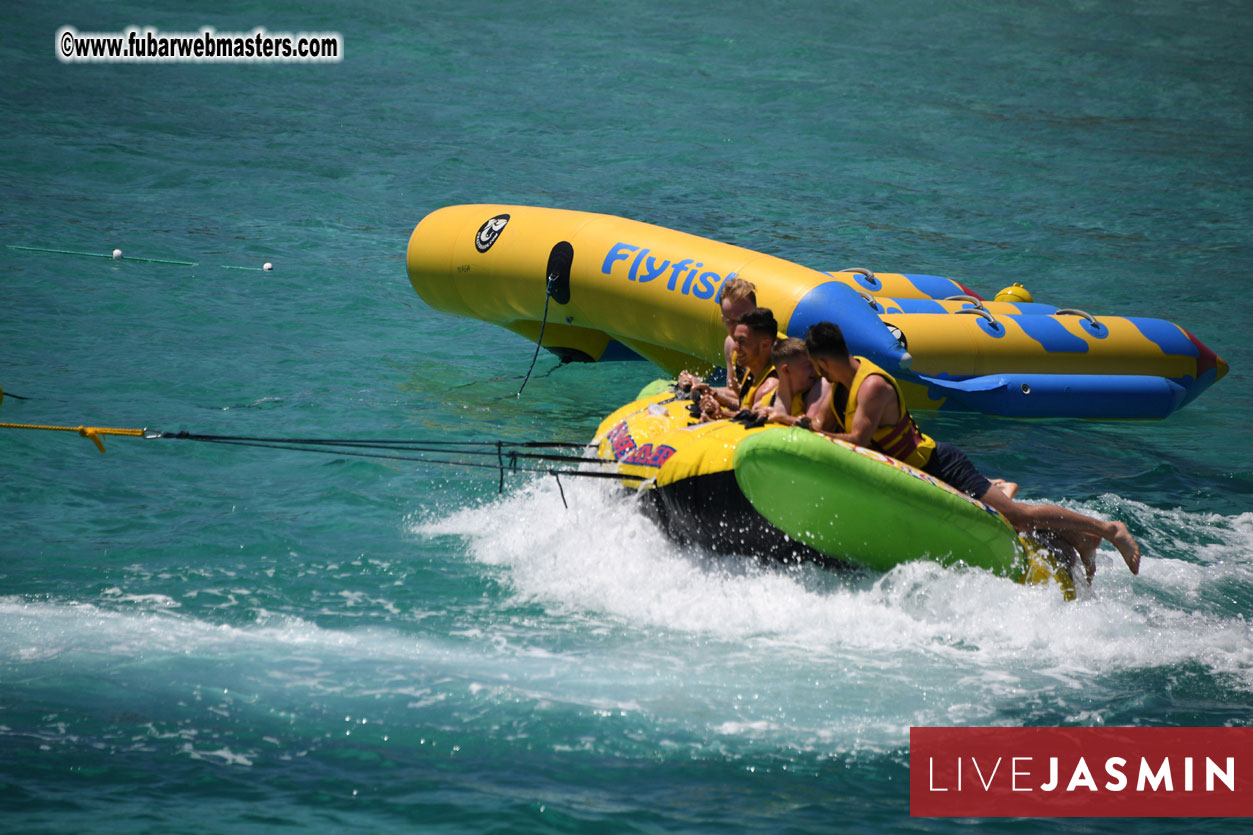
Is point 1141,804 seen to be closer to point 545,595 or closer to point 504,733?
point 504,733

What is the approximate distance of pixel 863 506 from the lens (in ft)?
15.6

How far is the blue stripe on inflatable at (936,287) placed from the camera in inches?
353

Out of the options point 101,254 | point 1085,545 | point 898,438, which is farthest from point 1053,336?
point 101,254

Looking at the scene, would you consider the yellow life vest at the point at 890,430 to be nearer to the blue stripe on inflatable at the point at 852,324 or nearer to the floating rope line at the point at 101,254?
the blue stripe on inflatable at the point at 852,324

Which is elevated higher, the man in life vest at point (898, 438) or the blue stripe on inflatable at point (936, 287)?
the blue stripe on inflatable at point (936, 287)

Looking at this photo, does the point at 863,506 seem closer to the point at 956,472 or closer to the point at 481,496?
the point at 956,472

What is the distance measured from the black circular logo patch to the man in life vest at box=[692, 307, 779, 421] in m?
3.11

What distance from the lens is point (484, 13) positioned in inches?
878

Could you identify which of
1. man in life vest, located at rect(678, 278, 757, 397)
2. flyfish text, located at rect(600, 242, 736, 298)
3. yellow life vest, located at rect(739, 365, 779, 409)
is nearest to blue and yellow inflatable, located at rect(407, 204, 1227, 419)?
flyfish text, located at rect(600, 242, 736, 298)

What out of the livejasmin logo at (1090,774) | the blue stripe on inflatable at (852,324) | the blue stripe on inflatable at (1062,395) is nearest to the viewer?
the livejasmin logo at (1090,774)

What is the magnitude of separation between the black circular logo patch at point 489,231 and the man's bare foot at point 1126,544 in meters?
4.73

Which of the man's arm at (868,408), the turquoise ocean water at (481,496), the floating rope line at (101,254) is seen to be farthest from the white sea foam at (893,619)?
the floating rope line at (101,254)

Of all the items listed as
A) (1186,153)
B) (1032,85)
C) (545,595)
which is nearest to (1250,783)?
(545,595)

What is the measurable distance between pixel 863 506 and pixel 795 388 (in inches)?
25.5
